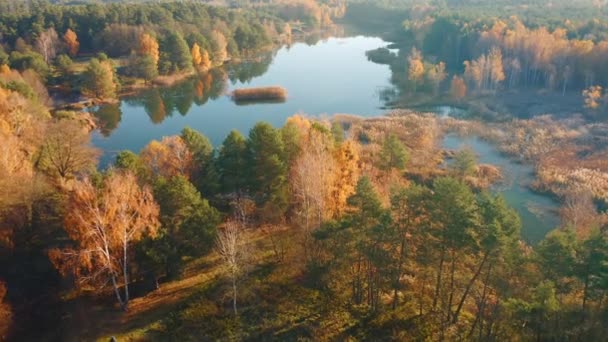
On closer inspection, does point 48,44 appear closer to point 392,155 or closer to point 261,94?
point 261,94

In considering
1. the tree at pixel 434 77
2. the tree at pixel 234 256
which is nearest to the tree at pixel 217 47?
the tree at pixel 434 77

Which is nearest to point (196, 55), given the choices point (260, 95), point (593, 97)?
point (260, 95)

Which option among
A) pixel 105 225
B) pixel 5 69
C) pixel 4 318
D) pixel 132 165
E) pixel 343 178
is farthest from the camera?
pixel 5 69

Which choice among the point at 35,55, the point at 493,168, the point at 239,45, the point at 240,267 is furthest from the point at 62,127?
the point at 239,45

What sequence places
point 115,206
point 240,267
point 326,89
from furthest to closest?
point 326,89
point 240,267
point 115,206

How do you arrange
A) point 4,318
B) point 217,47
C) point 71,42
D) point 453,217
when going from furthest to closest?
point 217,47, point 71,42, point 4,318, point 453,217

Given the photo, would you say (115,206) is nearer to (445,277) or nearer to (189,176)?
(189,176)
